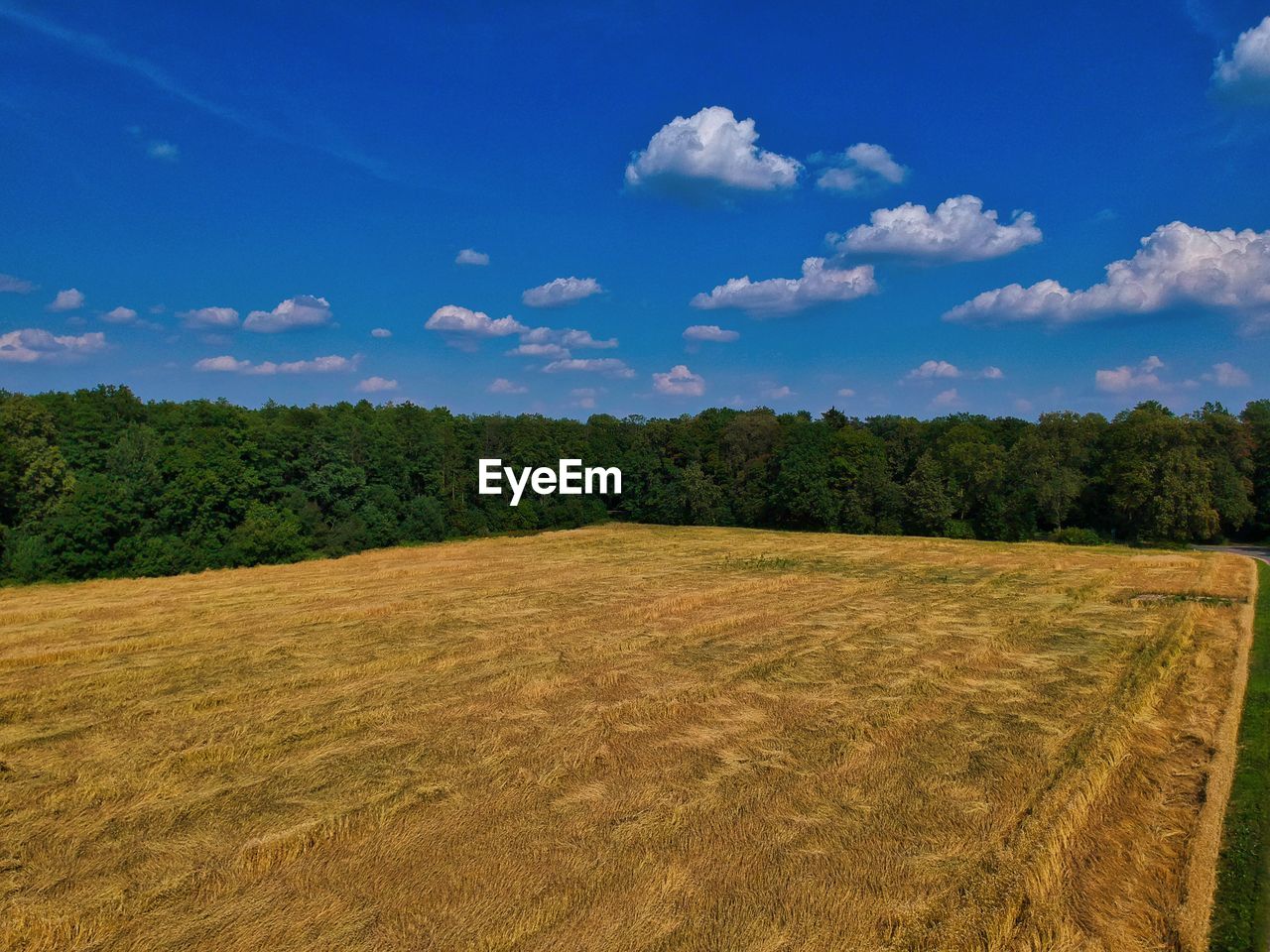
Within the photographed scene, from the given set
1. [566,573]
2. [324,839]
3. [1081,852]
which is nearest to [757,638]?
[1081,852]

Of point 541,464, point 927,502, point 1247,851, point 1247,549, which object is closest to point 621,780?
point 1247,851

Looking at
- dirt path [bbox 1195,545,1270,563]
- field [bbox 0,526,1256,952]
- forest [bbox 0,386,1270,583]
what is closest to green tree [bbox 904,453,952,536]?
forest [bbox 0,386,1270,583]

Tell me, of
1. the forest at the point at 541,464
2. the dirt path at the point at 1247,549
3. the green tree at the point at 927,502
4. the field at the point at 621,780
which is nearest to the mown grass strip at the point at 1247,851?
the field at the point at 621,780

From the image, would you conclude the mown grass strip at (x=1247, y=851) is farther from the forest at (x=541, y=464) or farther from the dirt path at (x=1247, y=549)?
the forest at (x=541, y=464)

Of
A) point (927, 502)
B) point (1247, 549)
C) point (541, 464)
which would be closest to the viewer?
point (1247, 549)

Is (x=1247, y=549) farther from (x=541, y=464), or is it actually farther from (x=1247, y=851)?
(x=541, y=464)

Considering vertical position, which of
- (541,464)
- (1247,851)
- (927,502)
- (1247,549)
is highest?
(541,464)
